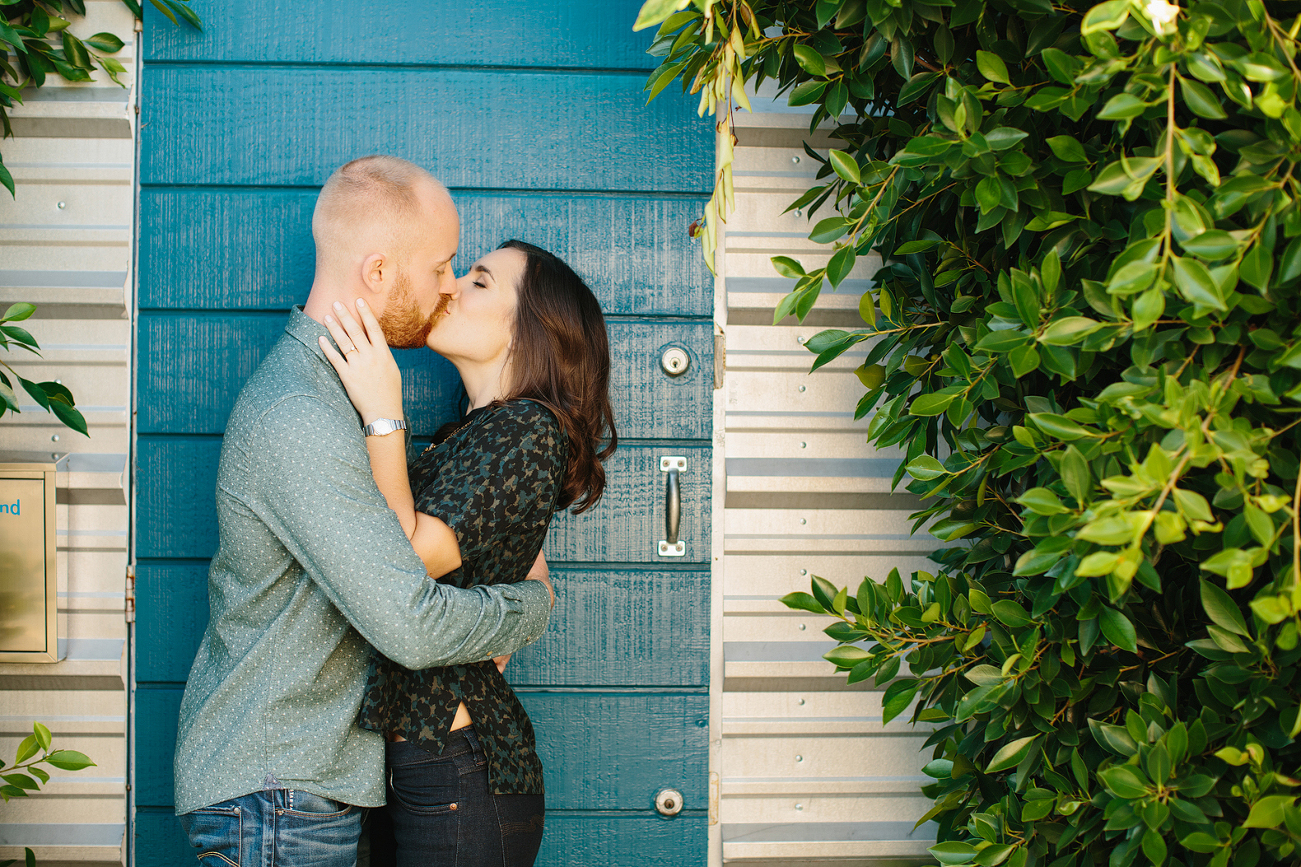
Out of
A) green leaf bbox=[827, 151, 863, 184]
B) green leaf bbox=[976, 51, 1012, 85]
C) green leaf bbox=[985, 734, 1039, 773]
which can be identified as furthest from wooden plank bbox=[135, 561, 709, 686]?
green leaf bbox=[976, 51, 1012, 85]

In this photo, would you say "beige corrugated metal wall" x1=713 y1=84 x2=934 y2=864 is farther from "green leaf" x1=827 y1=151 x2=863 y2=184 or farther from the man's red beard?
the man's red beard

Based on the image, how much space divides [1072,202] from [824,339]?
49 centimetres

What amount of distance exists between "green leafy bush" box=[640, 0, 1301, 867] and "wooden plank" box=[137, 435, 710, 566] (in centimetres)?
55

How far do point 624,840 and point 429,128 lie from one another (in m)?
1.81

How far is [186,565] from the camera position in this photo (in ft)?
6.63

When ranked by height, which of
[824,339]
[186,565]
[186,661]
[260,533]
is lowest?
[186,661]

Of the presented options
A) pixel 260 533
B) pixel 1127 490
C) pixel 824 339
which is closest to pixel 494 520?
pixel 260 533

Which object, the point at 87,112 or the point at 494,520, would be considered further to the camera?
the point at 87,112

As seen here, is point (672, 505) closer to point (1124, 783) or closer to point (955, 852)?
point (955, 852)

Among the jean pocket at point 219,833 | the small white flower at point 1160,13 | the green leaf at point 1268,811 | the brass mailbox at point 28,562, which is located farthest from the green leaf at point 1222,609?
the brass mailbox at point 28,562

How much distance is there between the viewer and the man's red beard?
154cm

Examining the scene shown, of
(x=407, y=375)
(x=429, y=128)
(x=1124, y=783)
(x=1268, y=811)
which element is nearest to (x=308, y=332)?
(x=407, y=375)

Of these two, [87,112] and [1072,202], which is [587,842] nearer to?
[1072,202]

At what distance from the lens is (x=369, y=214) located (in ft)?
4.97
